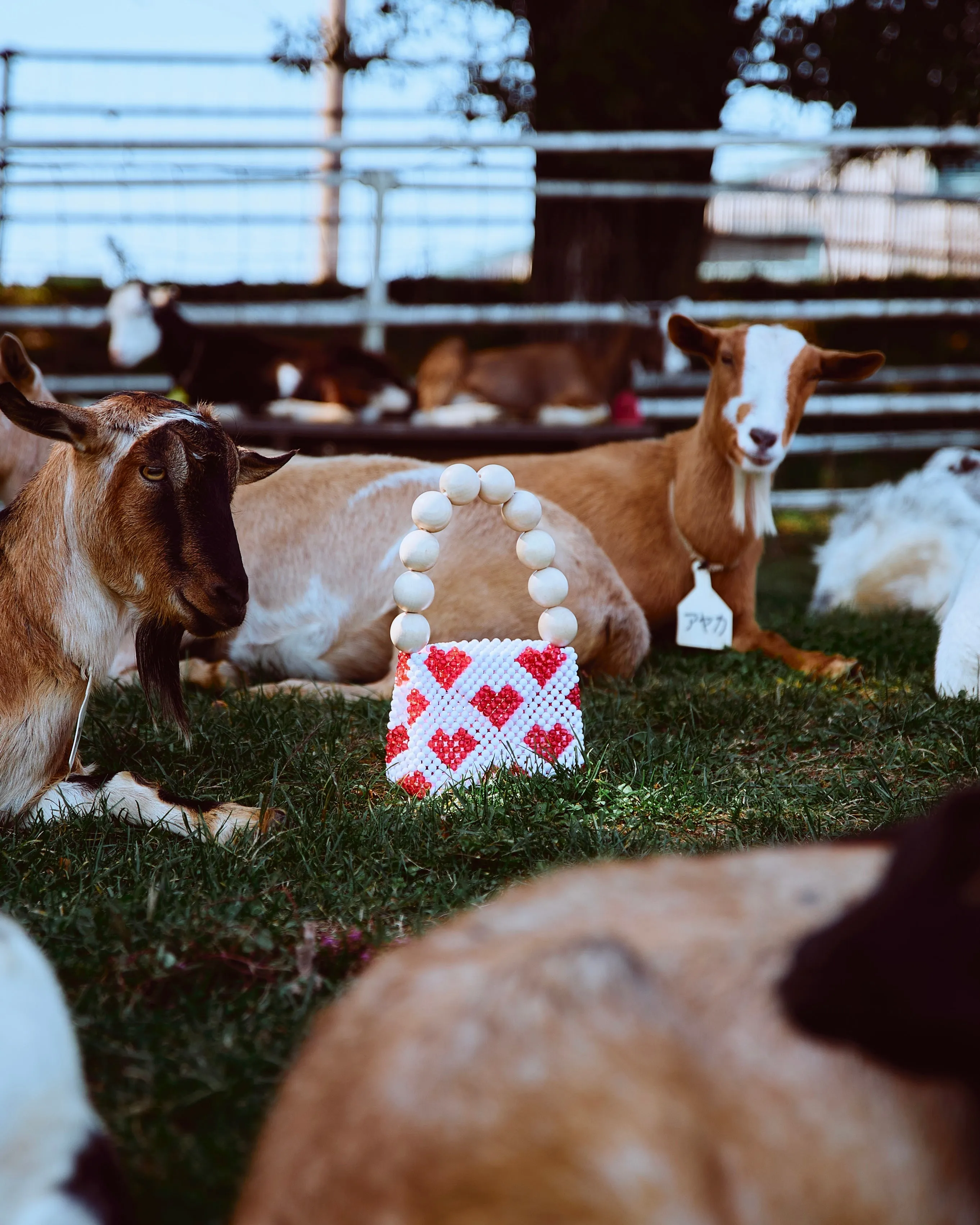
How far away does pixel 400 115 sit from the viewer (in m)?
9.96

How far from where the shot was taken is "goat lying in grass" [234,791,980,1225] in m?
1.07

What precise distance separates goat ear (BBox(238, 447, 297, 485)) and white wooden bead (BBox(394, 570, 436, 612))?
425 mm

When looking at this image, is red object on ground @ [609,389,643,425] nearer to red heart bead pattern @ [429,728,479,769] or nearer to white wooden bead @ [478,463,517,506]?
white wooden bead @ [478,463,517,506]

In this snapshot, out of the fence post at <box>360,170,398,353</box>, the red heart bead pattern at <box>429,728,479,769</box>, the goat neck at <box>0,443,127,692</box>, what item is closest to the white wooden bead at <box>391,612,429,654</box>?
the red heart bead pattern at <box>429,728,479,769</box>

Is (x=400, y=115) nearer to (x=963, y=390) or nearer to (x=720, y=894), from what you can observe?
(x=963, y=390)

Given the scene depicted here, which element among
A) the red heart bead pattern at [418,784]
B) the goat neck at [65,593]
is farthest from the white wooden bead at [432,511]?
the goat neck at [65,593]

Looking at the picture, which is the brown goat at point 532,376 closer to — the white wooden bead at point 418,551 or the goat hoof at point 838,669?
the goat hoof at point 838,669

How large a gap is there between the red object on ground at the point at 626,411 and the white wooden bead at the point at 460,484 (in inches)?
180

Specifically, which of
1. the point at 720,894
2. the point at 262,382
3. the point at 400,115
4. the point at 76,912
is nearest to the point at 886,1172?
the point at 720,894

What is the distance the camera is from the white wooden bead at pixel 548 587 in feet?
10.5

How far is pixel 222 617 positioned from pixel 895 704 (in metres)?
2.30

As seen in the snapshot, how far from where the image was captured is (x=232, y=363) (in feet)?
23.7

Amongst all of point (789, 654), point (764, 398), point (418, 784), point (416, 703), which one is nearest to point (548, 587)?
point (416, 703)

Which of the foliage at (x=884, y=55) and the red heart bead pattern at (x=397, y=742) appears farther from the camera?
the foliage at (x=884, y=55)
